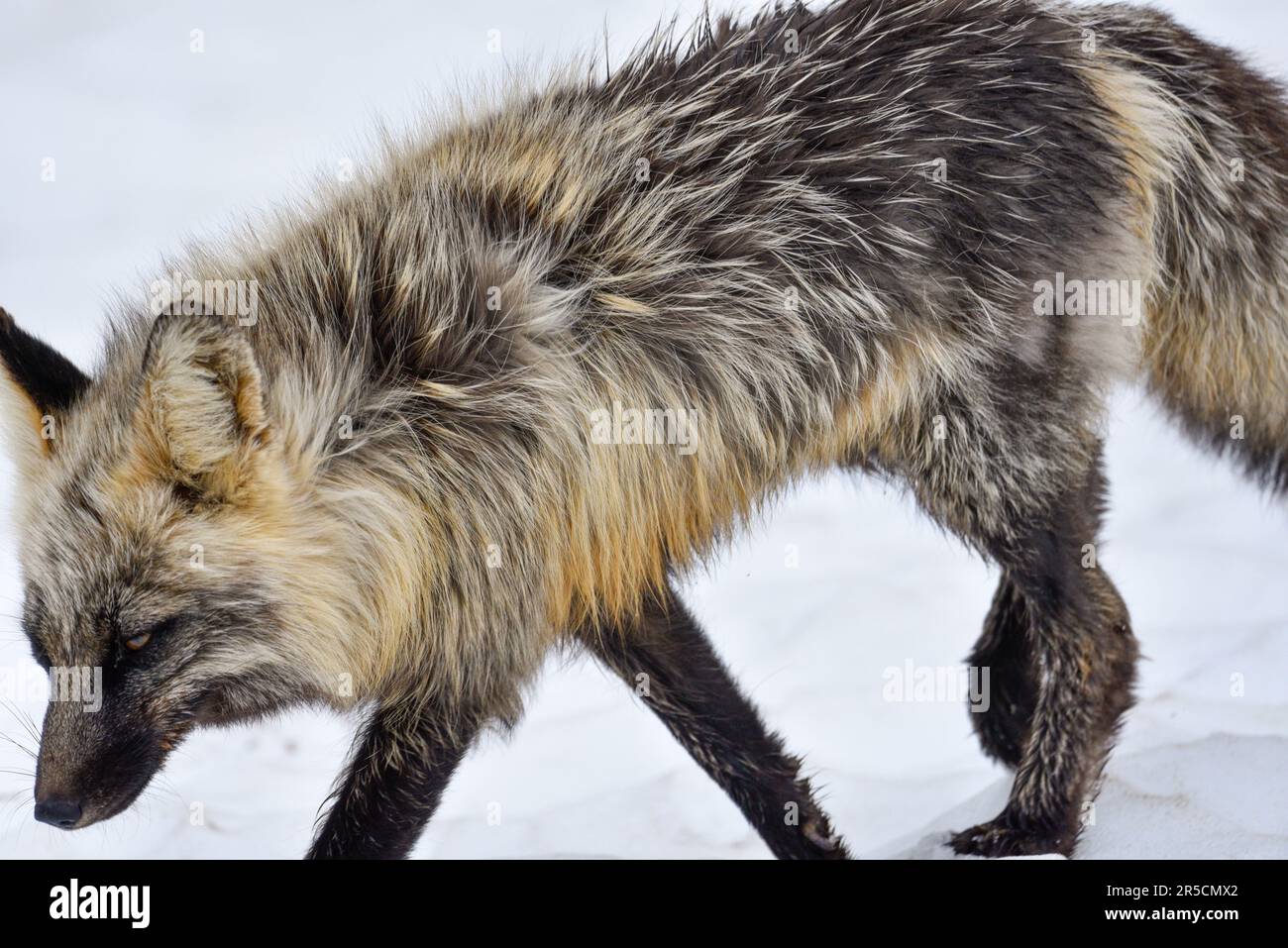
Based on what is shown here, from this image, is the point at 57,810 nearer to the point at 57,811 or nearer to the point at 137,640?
the point at 57,811

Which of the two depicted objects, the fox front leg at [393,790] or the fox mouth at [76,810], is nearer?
the fox mouth at [76,810]

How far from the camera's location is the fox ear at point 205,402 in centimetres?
257

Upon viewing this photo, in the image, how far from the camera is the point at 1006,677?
14.9 ft

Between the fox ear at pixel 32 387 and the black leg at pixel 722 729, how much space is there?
5.19 feet

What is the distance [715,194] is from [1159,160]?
4.74 feet

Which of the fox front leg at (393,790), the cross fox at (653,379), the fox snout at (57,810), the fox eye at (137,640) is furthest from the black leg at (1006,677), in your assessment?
the fox snout at (57,810)

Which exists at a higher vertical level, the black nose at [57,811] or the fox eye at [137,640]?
the fox eye at [137,640]

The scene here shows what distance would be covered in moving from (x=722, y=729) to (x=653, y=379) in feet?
3.73

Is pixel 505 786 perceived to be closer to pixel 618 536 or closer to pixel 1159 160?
pixel 618 536

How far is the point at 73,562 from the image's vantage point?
283 cm

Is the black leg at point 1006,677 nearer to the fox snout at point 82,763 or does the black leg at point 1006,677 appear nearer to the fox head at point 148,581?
the fox head at point 148,581

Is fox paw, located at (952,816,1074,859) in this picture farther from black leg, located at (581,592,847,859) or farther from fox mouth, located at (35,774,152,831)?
fox mouth, located at (35,774,152,831)

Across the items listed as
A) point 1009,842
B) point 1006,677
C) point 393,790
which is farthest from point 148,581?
point 1006,677
